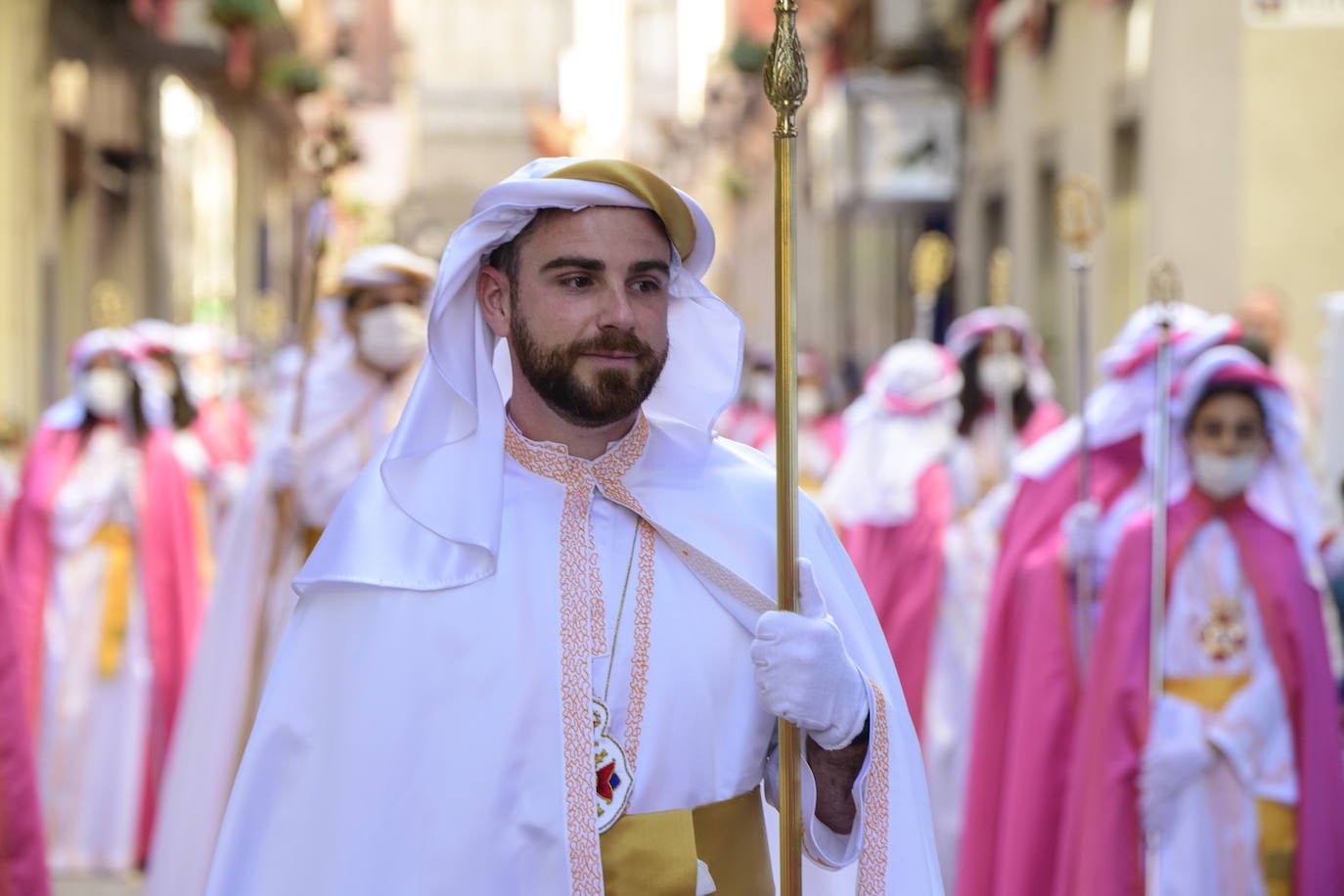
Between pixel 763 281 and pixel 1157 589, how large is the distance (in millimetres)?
35733

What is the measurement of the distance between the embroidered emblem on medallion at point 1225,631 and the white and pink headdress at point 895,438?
3379mm

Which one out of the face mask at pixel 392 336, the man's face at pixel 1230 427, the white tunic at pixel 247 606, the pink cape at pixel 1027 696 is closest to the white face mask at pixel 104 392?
the white tunic at pixel 247 606

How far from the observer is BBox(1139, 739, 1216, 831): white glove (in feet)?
19.1

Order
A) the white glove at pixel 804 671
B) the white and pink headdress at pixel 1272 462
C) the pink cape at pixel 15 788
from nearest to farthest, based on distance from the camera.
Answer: the white glove at pixel 804 671, the pink cape at pixel 15 788, the white and pink headdress at pixel 1272 462

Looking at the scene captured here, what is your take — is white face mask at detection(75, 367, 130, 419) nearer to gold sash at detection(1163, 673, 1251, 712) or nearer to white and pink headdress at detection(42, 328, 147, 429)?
white and pink headdress at detection(42, 328, 147, 429)

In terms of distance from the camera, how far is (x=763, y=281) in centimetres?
4141

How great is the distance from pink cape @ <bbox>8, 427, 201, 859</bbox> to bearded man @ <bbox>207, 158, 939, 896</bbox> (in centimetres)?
661

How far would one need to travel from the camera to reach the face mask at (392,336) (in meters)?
7.46

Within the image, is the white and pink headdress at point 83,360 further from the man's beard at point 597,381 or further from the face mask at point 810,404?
the man's beard at point 597,381

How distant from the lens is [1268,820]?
5945mm

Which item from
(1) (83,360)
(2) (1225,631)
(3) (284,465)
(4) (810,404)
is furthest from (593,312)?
(4) (810,404)

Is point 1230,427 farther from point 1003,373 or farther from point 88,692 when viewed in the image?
point 88,692

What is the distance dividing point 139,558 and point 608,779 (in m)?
7.04

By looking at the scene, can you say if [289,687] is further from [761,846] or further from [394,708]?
[761,846]
